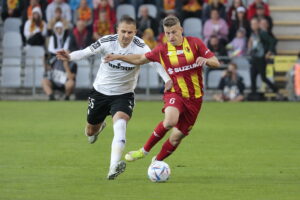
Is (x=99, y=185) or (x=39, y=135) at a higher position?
(x=99, y=185)

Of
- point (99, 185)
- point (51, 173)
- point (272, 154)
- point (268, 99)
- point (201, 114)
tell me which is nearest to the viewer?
point (99, 185)

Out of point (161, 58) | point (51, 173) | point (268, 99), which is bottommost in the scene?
point (268, 99)

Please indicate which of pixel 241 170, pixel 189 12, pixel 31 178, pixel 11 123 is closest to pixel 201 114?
pixel 11 123

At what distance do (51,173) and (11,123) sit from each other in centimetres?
800

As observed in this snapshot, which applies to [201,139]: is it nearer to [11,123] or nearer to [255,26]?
[11,123]

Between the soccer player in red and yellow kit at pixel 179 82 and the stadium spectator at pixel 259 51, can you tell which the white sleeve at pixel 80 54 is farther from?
the stadium spectator at pixel 259 51

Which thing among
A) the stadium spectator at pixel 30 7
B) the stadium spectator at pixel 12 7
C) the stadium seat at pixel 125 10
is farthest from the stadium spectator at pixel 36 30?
the stadium seat at pixel 125 10

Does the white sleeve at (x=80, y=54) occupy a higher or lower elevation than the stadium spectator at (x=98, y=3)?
higher

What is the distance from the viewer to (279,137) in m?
16.5

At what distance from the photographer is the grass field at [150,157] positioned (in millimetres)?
9734

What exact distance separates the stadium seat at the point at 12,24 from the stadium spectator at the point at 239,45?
6469 mm

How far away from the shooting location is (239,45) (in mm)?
26141

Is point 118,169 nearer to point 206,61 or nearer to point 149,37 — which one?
point 206,61

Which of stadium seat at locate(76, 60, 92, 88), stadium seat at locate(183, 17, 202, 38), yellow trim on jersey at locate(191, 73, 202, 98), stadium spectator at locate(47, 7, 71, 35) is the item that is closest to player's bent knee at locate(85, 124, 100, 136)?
yellow trim on jersey at locate(191, 73, 202, 98)
